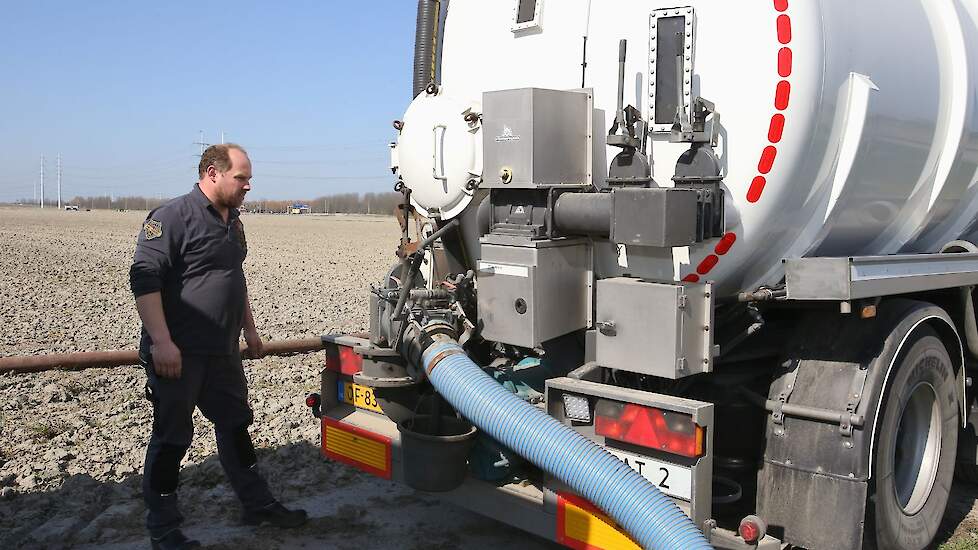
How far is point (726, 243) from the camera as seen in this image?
3.36 meters

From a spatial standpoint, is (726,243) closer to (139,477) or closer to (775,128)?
(775,128)

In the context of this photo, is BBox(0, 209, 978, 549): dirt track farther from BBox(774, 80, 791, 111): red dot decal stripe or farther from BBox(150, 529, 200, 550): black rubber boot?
BBox(774, 80, 791, 111): red dot decal stripe

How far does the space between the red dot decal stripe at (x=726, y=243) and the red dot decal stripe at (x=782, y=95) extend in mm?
509

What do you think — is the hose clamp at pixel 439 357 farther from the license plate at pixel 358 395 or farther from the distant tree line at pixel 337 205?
the distant tree line at pixel 337 205

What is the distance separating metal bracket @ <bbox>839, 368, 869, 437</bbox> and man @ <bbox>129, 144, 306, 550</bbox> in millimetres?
2793

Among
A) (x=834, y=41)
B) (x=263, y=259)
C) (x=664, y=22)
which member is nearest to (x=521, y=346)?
(x=664, y=22)

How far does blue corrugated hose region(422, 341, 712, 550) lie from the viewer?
301cm

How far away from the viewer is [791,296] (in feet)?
10.8

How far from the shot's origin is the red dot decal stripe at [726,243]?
3348 mm

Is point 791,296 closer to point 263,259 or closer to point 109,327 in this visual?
point 109,327

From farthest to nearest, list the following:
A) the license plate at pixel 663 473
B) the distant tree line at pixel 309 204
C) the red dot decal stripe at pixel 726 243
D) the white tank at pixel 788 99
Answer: the distant tree line at pixel 309 204
the red dot decal stripe at pixel 726 243
the white tank at pixel 788 99
the license plate at pixel 663 473

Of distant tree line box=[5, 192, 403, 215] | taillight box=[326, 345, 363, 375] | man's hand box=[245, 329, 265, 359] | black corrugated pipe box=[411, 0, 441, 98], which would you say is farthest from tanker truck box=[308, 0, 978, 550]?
distant tree line box=[5, 192, 403, 215]

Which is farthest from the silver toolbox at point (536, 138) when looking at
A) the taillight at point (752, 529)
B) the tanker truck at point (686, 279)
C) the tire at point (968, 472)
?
the tire at point (968, 472)

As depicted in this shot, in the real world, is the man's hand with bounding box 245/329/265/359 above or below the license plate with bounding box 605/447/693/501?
above
